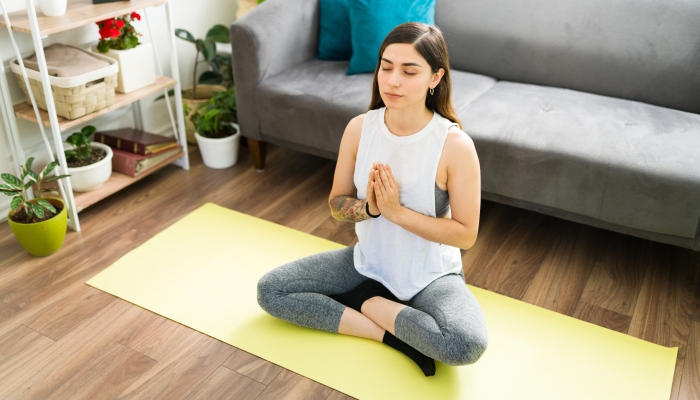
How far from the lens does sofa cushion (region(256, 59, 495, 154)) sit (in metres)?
2.42

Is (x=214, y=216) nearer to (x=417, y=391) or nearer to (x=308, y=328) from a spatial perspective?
(x=308, y=328)

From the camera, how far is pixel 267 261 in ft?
7.19

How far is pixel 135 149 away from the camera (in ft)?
8.53

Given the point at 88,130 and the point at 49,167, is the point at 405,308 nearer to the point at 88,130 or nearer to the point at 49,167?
the point at 49,167

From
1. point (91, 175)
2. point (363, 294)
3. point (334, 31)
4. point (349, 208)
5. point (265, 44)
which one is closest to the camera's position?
point (349, 208)

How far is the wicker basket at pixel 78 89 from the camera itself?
2.16m

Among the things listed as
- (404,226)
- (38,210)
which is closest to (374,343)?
(404,226)

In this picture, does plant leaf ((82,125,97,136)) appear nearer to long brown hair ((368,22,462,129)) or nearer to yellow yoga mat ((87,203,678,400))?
yellow yoga mat ((87,203,678,400))

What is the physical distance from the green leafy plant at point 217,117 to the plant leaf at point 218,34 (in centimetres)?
28

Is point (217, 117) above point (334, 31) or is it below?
below

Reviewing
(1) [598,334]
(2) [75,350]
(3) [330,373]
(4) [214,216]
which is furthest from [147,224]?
(1) [598,334]

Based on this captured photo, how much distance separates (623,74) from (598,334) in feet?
3.59

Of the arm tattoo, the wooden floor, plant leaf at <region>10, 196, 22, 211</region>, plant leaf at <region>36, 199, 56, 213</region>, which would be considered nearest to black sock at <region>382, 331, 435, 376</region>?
the wooden floor

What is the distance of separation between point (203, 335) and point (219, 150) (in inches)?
44.4
